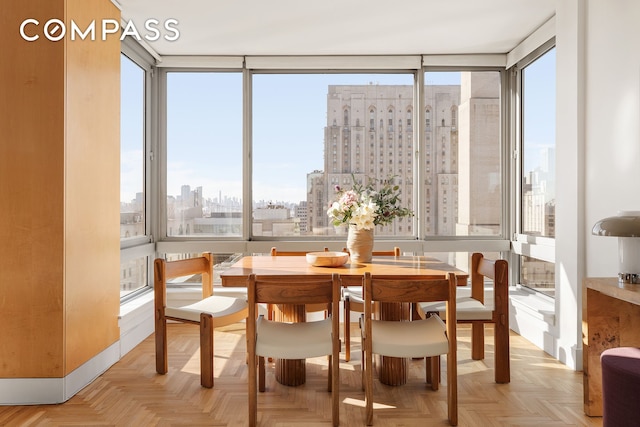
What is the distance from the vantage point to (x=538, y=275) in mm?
4551

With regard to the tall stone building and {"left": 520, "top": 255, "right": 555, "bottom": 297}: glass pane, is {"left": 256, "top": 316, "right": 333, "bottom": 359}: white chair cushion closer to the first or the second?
the tall stone building

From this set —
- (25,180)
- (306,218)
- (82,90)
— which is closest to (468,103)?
(306,218)

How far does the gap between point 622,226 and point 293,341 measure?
1868 millimetres

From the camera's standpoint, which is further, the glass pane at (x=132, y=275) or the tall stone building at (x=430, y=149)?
the tall stone building at (x=430, y=149)

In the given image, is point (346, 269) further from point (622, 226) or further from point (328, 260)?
point (622, 226)

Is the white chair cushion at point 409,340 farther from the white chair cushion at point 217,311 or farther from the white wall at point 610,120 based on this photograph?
the white wall at point 610,120

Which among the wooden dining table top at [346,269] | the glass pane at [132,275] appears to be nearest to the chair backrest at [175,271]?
the wooden dining table top at [346,269]

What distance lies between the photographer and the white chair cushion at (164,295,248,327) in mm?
3250

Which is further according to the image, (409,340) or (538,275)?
(538,275)

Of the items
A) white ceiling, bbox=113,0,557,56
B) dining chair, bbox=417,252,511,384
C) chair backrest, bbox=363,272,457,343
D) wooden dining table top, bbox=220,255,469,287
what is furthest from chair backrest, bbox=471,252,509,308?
white ceiling, bbox=113,0,557,56

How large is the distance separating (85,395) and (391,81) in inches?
162

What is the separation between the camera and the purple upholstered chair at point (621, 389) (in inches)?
77.3

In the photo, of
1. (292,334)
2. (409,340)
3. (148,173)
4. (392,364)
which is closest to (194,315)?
(292,334)

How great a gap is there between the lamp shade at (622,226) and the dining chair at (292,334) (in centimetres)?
146
